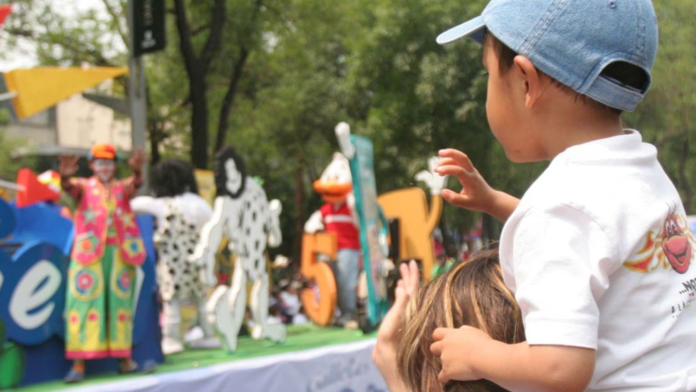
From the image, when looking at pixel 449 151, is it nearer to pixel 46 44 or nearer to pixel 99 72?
pixel 99 72

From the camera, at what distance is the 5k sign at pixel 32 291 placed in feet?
13.4

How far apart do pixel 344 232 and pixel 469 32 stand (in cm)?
603

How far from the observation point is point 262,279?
224 inches

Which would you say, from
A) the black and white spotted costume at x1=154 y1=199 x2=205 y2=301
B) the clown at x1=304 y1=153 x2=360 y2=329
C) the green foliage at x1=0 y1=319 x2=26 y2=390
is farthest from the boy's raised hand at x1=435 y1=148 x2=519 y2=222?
the clown at x1=304 y1=153 x2=360 y2=329

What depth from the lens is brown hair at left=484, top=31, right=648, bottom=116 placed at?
38.4 inches

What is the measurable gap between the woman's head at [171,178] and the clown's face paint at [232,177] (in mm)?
477

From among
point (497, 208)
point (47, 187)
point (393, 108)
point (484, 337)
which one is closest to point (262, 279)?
point (47, 187)

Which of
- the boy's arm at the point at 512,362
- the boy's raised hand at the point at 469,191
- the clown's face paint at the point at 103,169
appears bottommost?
the boy's arm at the point at 512,362

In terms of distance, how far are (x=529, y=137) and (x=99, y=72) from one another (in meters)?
4.84

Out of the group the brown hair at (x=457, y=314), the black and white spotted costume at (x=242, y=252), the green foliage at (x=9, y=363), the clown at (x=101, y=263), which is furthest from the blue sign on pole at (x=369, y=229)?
the brown hair at (x=457, y=314)

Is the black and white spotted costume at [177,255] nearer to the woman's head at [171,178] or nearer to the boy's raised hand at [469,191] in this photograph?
the woman's head at [171,178]

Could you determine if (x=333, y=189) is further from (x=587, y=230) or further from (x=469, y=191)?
(x=587, y=230)

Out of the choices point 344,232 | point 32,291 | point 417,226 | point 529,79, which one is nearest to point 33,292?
point 32,291

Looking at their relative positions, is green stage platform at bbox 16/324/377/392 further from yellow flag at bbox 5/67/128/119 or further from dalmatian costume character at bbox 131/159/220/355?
yellow flag at bbox 5/67/128/119
